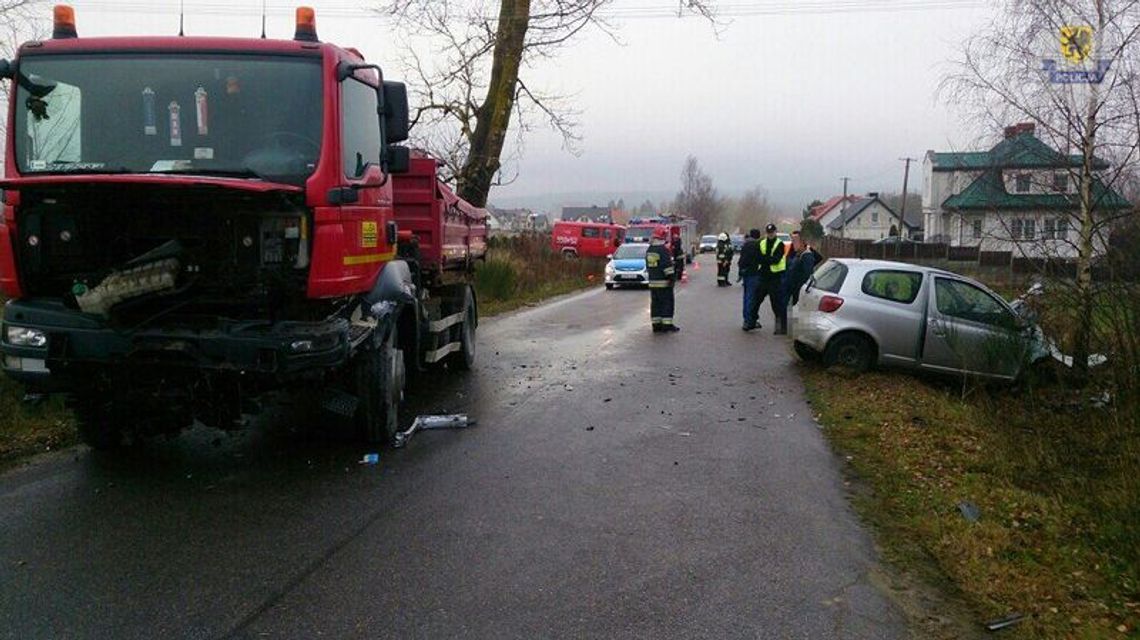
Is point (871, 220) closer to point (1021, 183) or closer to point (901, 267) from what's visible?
point (1021, 183)

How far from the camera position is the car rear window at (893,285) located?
10312mm

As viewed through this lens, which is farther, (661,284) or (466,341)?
(661,284)

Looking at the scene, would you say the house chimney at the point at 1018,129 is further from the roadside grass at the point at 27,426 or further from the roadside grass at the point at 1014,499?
the roadside grass at the point at 27,426

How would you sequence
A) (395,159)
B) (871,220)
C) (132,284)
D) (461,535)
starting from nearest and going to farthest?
1. (461,535)
2. (132,284)
3. (395,159)
4. (871,220)

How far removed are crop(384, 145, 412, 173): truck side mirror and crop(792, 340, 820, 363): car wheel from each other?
21.0ft

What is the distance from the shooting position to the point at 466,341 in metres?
11.0

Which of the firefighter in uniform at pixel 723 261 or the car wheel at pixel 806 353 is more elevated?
the firefighter in uniform at pixel 723 261

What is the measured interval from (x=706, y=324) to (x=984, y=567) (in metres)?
12.5

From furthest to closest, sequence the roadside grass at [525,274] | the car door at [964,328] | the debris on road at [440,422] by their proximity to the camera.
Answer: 1. the roadside grass at [525,274]
2. the car door at [964,328]
3. the debris on road at [440,422]

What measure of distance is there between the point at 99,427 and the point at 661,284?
10.1m

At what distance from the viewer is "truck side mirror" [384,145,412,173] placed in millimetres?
6980

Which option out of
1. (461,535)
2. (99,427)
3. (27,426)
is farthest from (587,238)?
(461,535)

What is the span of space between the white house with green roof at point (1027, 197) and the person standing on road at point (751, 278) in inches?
192
